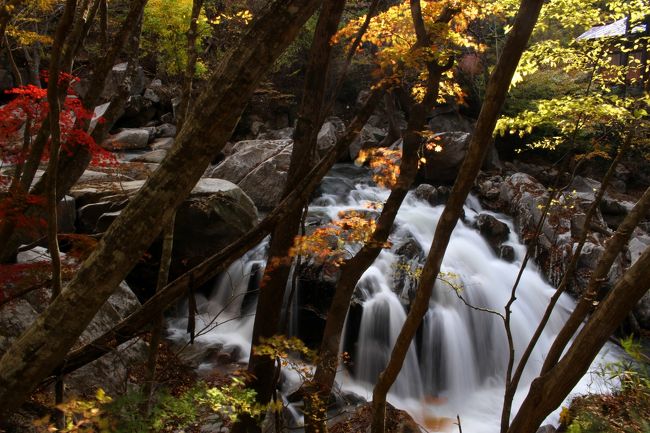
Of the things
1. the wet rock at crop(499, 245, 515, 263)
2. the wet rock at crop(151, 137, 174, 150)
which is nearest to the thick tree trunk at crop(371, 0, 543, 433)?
the wet rock at crop(499, 245, 515, 263)

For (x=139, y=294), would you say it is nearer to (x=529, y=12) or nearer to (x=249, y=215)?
(x=249, y=215)

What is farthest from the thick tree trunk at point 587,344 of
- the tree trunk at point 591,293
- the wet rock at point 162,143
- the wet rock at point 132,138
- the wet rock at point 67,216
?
the wet rock at point 132,138

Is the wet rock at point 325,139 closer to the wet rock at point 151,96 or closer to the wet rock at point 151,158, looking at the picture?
the wet rock at point 151,158

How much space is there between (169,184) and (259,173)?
11233 millimetres

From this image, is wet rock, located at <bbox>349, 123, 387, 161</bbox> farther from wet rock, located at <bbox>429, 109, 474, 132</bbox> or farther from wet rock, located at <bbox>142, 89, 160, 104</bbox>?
wet rock, located at <bbox>142, 89, 160, 104</bbox>

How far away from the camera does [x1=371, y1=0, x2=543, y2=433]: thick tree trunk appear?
109 inches

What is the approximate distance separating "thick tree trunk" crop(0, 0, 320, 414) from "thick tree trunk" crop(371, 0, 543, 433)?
64.0 inches

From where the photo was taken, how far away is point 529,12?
2.71 meters

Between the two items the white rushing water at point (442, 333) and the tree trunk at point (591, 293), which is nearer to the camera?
the tree trunk at point (591, 293)

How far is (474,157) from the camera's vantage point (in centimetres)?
304

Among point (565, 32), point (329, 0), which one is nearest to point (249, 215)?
point (329, 0)

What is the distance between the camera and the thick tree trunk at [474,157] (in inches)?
109

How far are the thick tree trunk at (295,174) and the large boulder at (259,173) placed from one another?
319 inches

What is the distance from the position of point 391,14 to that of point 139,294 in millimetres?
8143
